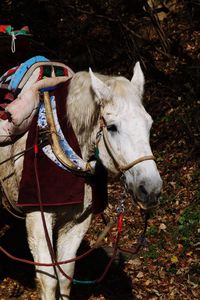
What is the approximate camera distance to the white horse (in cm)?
315

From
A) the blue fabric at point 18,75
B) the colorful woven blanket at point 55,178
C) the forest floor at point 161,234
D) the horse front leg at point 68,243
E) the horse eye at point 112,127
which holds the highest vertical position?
the blue fabric at point 18,75

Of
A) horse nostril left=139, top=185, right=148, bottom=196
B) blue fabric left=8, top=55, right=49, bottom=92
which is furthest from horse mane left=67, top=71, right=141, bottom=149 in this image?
blue fabric left=8, top=55, right=49, bottom=92

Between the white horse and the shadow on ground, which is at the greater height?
the white horse

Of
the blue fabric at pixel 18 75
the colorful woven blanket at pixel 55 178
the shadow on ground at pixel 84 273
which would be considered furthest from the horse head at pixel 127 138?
the shadow on ground at pixel 84 273

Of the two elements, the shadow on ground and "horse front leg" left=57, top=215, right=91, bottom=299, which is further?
the shadow on ground

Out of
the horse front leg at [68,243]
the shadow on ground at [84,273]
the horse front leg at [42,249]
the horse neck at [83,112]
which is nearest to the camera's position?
the horse neck at [83,112]

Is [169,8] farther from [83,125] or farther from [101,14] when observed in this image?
[83,125]

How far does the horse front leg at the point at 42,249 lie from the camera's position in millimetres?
3887

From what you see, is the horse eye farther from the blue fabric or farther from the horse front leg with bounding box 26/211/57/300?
the blue fabric

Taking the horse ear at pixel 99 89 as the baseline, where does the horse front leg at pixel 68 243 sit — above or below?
below

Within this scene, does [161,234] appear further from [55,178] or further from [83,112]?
[83,112]

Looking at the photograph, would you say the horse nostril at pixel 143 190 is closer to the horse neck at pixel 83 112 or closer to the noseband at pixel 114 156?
the noseband at pixel 114 156

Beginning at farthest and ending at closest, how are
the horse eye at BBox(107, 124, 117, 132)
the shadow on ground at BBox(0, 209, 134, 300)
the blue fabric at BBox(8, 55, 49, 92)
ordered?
the shadow on ground at BBox(0, 209, 134, 300) → the blue fabric at BBox(8, 55, 49, 92) → the horse eye at BBox(107, 124, 117, 132)

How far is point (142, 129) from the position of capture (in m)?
3.18
